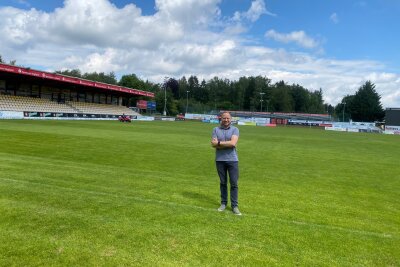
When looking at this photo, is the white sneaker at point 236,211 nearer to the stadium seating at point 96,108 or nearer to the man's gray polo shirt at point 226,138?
the man's gray polo shirt at point 226,138

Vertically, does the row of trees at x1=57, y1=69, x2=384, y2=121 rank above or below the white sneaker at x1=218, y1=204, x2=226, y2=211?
above

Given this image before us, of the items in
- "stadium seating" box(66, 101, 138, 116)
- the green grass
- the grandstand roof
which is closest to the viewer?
the green grass

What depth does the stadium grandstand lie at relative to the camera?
51.8 meters

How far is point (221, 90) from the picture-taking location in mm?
162875

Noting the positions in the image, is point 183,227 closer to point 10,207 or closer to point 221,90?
point 10,207

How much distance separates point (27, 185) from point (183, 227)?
4593 millimetres

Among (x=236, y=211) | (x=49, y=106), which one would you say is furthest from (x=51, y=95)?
(x=236, y=211)

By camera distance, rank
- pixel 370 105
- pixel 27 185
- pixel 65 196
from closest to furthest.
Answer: pixel 65 196, pixel 27 185, pixel 370 105

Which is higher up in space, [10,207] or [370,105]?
[370,105]

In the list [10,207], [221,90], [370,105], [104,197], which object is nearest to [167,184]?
[104,197]

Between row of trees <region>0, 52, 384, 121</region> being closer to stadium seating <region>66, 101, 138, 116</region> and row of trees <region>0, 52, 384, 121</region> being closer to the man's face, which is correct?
stadium seating <region>66, 101, 138, 116</region>

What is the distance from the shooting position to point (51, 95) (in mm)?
65500

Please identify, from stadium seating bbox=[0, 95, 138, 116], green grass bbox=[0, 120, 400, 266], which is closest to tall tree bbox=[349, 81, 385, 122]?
stadium seating bbox=[0, 95, 138, 116]

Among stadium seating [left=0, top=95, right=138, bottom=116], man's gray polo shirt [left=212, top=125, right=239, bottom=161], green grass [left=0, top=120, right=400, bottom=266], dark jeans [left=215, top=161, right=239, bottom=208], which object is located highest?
stadium seating [left=0, top=95, right=138, bottom=116]
